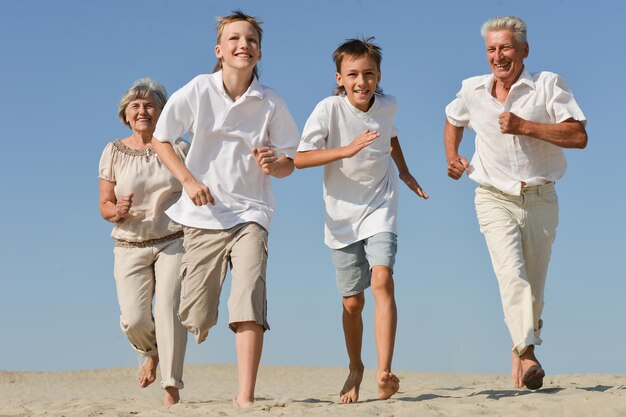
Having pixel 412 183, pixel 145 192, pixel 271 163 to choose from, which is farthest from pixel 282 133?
pixel 145 192

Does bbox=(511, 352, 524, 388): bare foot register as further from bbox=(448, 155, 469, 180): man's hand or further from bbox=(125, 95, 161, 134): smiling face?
bbox=(125, 95, 161, 134): smiling face

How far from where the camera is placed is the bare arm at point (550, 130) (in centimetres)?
695

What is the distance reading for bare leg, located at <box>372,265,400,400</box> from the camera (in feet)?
21.6

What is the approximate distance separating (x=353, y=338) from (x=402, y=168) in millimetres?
1453

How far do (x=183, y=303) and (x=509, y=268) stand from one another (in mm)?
2584

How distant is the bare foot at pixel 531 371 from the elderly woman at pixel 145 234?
9.11 ft

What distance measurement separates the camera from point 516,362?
26.1ft

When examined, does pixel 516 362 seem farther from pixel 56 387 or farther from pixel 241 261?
pixel 56 387

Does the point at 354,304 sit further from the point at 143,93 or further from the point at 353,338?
the point at 143,93

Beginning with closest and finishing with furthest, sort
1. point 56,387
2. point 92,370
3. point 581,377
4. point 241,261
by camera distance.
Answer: point 241,261 → point 581,377 → point 56,387 → point 92,370

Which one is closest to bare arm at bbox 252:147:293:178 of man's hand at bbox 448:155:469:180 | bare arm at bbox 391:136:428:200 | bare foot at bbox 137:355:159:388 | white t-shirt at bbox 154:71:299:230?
white t-shirt at bbox 154:71:299:230

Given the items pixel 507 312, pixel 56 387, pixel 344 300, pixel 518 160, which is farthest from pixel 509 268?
pixel 56 387

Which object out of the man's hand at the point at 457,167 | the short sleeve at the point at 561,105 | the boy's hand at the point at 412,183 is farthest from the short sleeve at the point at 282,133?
the short sleeve at the point at 561,105

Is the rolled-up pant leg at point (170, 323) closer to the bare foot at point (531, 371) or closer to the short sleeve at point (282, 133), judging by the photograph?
the short sleeve at point (282, 133)
